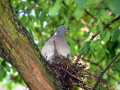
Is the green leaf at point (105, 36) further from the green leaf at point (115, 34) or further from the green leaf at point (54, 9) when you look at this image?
the green leaf at point (54, 9)

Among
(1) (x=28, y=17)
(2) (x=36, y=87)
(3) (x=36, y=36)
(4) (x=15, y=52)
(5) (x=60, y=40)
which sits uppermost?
(3) (x=36, y=36)

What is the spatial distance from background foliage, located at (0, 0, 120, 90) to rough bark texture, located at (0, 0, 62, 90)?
338 mm

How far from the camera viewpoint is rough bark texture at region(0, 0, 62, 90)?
7.93ft

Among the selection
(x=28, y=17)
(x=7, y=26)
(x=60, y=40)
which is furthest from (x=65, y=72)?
(x=28, y=17)

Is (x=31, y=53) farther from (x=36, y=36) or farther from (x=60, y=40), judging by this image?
(x=36, y=36)

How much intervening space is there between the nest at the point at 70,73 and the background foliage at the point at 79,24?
130 millimetres

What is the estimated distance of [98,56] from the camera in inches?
211

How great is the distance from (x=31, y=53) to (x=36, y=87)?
0.29 metres

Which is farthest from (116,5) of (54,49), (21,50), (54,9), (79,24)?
(79,24)

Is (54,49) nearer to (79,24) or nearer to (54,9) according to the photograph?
(54,9)

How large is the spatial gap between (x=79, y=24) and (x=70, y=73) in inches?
91.5

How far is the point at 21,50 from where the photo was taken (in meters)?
2.44

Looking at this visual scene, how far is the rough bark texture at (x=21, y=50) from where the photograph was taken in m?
2.42

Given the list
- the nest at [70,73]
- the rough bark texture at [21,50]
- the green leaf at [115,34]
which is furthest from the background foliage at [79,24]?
the rough bark texture at [21,50]
